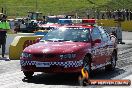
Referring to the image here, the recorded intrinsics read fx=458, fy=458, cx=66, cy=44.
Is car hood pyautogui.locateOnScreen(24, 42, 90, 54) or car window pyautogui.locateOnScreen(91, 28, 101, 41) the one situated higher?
car window pyautogui.locateOnScreen(91, 28, 101, 41)

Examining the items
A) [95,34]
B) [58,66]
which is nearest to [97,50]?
[95,34]

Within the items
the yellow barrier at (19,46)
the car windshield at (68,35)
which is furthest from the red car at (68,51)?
the yellow barrier at (19,46)

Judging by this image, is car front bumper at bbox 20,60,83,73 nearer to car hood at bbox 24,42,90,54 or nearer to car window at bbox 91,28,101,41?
car hood at bbox 24,42,90,54

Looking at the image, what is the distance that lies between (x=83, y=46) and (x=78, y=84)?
48.0 inches

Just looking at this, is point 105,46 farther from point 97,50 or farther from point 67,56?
point 67,56

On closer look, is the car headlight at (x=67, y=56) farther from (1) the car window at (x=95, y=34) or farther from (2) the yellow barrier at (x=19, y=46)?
(2) the yellow barrier at (x=19, y=46)

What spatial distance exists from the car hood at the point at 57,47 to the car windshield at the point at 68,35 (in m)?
0.43

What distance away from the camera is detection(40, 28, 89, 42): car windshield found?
42.3ft

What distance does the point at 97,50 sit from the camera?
13148mm

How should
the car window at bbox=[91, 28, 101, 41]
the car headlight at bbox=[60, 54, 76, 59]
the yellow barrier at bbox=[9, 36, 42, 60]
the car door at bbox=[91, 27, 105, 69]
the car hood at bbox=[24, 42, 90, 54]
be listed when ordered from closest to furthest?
the car headlight at bbox=[60, 54, 76, 59], the car hood at bbox=[24, 42, 90, 54], the car door at bbox=[91, 27, 105, 69], the car window at bbox=[91, 28, 101, 41], the yellow barrier at bbox=[9, 36, 42, 60]

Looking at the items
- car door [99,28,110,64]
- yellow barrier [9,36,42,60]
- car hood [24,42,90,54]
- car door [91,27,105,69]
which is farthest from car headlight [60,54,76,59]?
yellow barrier [9,36,42,60]

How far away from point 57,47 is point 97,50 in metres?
1.66

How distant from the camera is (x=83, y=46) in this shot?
480 inches

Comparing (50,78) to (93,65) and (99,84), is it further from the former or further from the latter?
(99,84)
